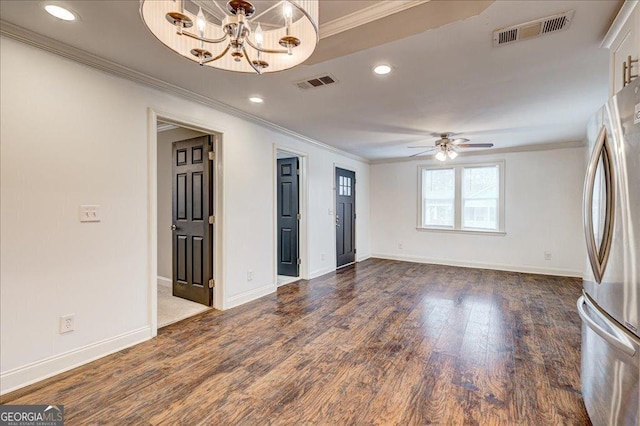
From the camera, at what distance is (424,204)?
6.79 m

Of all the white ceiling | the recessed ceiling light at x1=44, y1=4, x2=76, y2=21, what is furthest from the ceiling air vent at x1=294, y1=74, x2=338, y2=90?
the recessed ceiling light at x1=44, y1=4, x2=76, y2=21

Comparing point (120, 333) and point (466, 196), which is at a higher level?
point (466, 196)

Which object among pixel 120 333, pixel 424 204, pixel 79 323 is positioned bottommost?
pixel 120 333

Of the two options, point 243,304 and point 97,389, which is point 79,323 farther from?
point 243,304

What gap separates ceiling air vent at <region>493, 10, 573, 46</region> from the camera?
1861mm

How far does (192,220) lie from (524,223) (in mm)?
5911

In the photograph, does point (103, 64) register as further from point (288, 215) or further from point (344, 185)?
point (344, 185)

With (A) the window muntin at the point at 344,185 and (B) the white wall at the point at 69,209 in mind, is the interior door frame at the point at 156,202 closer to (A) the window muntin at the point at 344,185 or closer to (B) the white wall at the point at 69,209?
(B) the white wall at the point at 69,209

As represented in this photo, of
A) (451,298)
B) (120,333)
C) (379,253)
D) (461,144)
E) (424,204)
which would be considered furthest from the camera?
(379,253)

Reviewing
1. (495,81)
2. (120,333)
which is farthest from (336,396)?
(495,81)

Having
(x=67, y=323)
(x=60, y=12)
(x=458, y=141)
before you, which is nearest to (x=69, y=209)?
(x=67, y=323)

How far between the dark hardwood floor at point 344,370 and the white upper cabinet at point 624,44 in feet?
6.69

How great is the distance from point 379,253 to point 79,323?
5.99 m

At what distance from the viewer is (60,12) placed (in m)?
1.87
